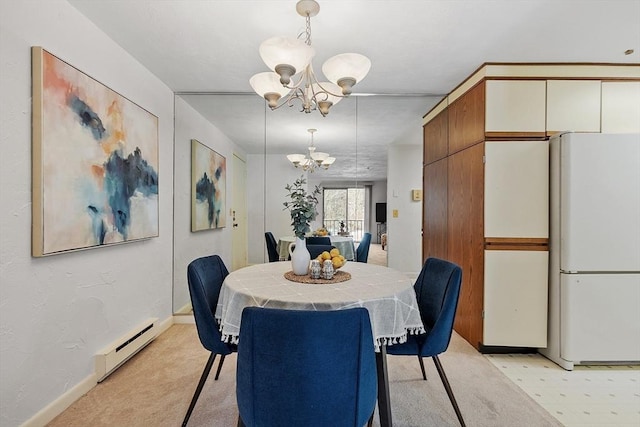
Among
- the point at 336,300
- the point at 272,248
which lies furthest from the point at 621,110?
the point at 272,248

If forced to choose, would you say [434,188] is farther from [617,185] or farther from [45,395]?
[45,395]

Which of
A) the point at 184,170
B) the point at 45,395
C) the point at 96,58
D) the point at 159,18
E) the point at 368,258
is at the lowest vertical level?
the point at 45,395

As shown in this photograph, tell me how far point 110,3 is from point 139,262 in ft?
6.28

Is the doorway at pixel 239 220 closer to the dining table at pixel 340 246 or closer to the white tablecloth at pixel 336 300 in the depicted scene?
the dining table at pixel 340 246

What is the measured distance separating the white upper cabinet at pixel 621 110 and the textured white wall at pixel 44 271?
13.0 feet

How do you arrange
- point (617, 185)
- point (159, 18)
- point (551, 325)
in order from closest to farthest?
point (159, 18) → point (617, 185) → point (551, 325)

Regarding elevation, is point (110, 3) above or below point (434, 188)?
above

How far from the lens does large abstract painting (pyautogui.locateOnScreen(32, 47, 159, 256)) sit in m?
1.67

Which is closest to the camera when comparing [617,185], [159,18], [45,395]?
[45,395]

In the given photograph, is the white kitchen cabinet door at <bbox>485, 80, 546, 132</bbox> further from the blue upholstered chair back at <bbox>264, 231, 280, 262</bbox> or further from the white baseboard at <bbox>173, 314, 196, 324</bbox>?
the white baseboard at <bbox>173, 314, 196, 324</bbox>

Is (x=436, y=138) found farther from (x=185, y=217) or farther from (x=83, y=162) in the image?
(x=83, y=162)

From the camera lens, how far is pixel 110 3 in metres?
1.87

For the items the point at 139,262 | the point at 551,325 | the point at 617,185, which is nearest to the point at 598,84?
the point at 617,185

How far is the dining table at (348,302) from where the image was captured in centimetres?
141
